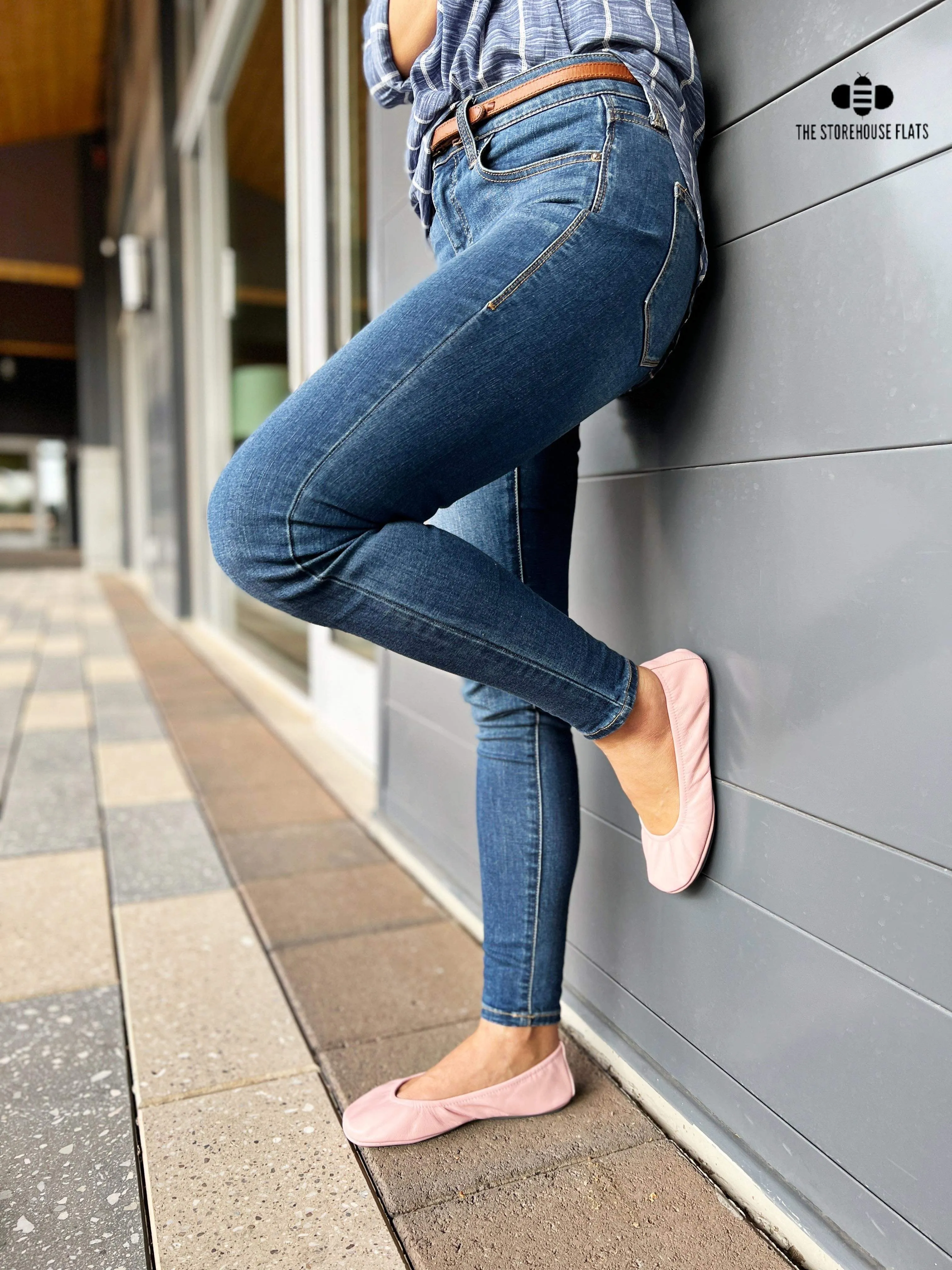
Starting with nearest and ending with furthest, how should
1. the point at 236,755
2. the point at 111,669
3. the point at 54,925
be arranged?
the point at 54,925, the point at 236,755, the point at 111,669

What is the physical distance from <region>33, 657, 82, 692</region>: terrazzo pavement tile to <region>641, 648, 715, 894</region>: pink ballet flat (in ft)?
8.82

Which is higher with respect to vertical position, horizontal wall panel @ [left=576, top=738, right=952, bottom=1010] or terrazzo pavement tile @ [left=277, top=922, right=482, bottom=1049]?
horizontal wall panel @ [left=576, top=738, right=952, bottom=1010]

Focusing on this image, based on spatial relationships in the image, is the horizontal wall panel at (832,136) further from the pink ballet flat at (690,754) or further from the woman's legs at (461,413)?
the pink ballet flat at (690,754)

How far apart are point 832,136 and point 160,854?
1.40 metres

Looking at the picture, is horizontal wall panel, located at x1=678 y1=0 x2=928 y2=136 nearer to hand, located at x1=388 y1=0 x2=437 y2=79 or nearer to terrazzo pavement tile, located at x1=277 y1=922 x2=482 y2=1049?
hand, located at x1=388 y1=0 x2=437 y2=79

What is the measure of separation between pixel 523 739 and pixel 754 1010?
0.30 m

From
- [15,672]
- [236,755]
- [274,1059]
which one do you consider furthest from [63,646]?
[274,1059]

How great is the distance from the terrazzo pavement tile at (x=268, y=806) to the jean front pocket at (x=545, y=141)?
1.29 metres

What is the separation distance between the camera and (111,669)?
3.53 m

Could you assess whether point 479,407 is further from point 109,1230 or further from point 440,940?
point 440,940

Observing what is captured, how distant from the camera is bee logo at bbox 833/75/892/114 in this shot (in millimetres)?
603

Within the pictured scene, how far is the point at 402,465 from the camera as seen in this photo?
66cm

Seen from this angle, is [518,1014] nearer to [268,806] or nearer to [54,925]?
[54,925]

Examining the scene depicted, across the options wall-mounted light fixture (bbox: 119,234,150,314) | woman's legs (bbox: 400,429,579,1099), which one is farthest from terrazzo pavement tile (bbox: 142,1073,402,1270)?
wall-mounted light fixture (bbox: 119,234,150,314)
